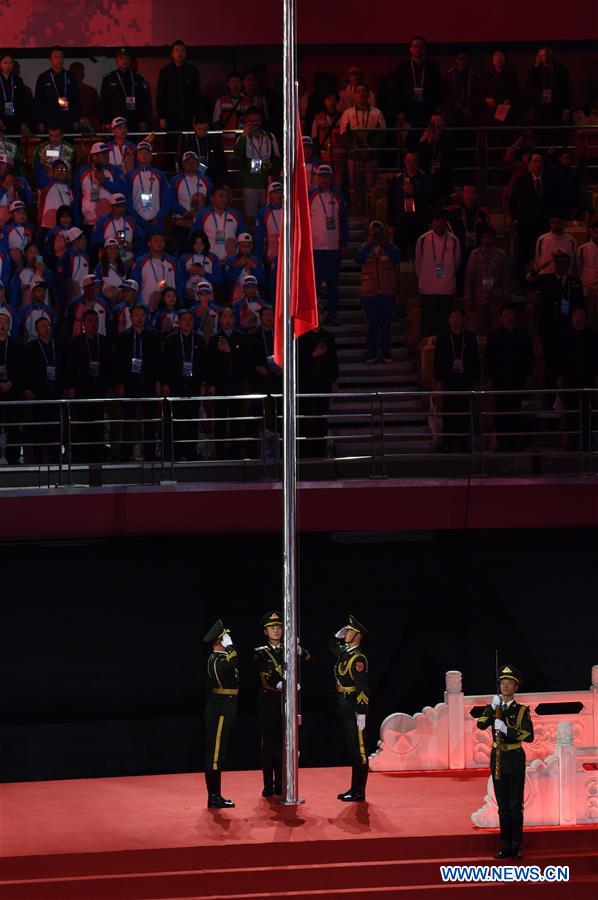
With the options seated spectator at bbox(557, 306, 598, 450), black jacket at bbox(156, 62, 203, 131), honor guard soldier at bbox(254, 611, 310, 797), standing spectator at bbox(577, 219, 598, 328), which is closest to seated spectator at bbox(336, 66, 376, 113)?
black jacket at bbox(156, 62, 203, 131)

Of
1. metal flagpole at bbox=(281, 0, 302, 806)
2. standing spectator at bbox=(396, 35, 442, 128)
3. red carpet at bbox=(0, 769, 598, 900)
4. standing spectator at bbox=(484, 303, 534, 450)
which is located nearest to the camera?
red carpet at bbox=(0, 769, 598, 900)

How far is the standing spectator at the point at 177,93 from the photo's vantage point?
2131 cm

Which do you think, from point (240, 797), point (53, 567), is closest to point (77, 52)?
point (53, 567)

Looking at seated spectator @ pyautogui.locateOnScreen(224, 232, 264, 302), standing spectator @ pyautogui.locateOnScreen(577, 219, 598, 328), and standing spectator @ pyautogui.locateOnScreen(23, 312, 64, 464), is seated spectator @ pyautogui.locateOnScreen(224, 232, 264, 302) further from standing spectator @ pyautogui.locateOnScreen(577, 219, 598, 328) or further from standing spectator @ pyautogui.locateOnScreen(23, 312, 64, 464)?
standing spectator @ pyautogui.locateOnScreen(577, 219, 598, 328)

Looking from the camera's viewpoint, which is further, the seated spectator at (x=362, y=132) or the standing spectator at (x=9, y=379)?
the seated spectator at (x=362, y=132)

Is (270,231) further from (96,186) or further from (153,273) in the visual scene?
(96,186)

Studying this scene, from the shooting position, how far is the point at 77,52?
2450cm

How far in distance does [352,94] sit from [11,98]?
422 centimetres

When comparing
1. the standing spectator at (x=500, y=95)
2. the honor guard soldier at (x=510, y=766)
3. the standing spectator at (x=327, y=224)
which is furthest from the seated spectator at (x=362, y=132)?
the honor guard soldier at (x=510, y=766)

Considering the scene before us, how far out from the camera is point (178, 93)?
21.4 m

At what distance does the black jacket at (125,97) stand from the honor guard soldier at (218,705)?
870 cm

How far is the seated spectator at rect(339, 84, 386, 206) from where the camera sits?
2119 cm

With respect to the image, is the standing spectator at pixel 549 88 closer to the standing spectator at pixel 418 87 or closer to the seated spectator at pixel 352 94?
the standing spectator at pixel 418 87

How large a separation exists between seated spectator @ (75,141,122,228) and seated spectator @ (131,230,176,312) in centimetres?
107
